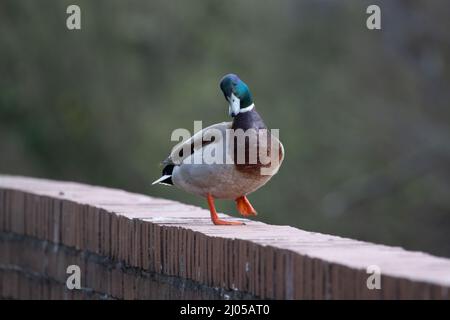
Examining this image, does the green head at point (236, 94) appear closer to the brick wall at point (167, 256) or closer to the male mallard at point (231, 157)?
the male mallard at point (231, 157)

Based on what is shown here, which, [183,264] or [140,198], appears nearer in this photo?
[183,264]

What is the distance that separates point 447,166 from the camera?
18.5 meters

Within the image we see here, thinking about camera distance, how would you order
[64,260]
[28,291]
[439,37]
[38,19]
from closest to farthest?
[64,260], [28,291], [38,19], [439,37]

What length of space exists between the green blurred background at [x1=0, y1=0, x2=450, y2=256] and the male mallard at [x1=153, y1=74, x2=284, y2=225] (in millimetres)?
10889

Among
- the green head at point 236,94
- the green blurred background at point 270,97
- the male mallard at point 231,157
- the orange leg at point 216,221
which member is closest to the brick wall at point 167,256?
the orange leg at point 216,221

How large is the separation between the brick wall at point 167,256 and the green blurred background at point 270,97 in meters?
9.94

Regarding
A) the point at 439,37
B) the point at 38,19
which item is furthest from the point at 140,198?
the point at 439,37

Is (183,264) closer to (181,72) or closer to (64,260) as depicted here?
(64,260)

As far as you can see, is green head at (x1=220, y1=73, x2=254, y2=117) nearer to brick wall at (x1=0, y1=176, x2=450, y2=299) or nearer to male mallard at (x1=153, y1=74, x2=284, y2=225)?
male mallard at (x1=153, y1=74, x2=284, y2=225)

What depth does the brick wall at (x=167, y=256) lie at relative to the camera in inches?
140

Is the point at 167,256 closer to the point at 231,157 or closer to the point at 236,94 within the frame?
the point at 231,157

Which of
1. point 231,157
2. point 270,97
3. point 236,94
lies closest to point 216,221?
point 231,157

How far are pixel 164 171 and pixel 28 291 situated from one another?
97cm

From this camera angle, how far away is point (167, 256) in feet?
15.3
